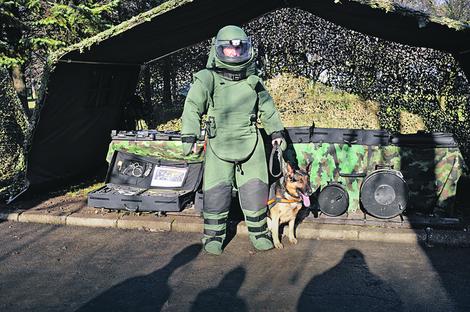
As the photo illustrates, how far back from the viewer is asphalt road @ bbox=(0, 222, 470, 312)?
378cm

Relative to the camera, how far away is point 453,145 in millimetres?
5434

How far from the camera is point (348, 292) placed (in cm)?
395

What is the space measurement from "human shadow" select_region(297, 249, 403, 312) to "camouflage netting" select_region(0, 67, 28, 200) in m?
5.20

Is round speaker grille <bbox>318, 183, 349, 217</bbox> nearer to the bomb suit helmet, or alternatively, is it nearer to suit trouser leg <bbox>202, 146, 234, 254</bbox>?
suit trouser leg <bbox>202, 146, 234, 254</bbox>

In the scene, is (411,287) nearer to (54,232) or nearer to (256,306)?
(256,306)

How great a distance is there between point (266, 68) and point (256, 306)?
26.6ft

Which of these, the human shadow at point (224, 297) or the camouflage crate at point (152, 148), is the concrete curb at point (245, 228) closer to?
the camouflage crate at point (152, 148)

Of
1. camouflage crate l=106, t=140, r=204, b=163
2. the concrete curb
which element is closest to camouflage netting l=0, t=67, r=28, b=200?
the concrete curb

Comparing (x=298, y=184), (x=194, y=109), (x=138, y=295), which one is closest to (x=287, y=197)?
(x=298, y=184)

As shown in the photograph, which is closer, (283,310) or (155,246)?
(283,310)

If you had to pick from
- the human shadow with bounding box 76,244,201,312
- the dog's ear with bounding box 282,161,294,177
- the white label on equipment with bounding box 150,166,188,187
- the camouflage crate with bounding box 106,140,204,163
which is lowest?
the human shadow with bounding box 76,244,201,312

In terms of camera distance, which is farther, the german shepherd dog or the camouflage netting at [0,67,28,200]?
the camouflage netting at [0,67,28,200]

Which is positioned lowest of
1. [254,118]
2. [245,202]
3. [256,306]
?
[256,306]

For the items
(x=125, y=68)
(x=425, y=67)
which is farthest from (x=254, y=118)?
(x=425, y=67)
